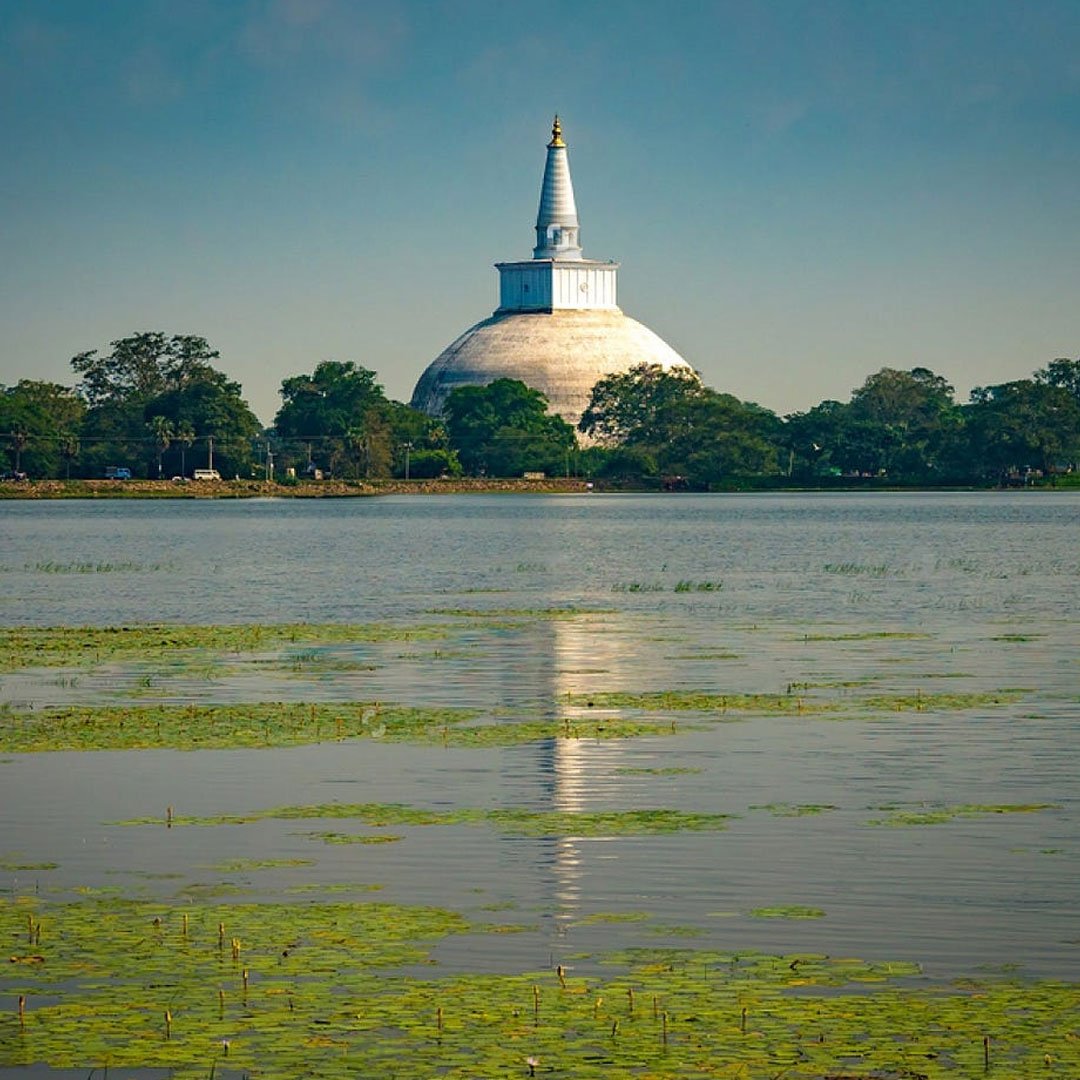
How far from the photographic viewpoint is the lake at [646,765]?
15.0 meters

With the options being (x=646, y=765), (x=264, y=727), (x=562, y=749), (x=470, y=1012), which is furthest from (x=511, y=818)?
(x=264, y=727)

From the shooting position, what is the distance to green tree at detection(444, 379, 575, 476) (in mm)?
181625

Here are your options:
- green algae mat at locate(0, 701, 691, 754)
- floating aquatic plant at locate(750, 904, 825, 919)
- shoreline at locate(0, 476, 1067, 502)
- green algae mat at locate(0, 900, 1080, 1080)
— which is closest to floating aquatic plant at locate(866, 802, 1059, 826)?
floating aquatic plant at locate(750, 904, 825, 919)

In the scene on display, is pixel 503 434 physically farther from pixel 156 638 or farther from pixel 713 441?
pixel 156 638

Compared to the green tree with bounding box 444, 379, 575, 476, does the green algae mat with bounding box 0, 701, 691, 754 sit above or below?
below

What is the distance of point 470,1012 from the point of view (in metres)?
12.5

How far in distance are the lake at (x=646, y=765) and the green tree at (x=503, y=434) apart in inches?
4810

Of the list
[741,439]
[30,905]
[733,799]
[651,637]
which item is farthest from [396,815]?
[741,439]

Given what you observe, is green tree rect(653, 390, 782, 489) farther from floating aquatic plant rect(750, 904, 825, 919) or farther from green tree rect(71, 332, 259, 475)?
floating aquatic plant rect(750, 904, 825, 919)

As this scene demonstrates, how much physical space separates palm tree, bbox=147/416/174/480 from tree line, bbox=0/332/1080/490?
146mm

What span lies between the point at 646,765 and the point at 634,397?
166m

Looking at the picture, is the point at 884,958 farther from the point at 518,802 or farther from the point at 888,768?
the point at 888,768

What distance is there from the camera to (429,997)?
12.8 m

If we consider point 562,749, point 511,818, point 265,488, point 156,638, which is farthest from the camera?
point 265,488
